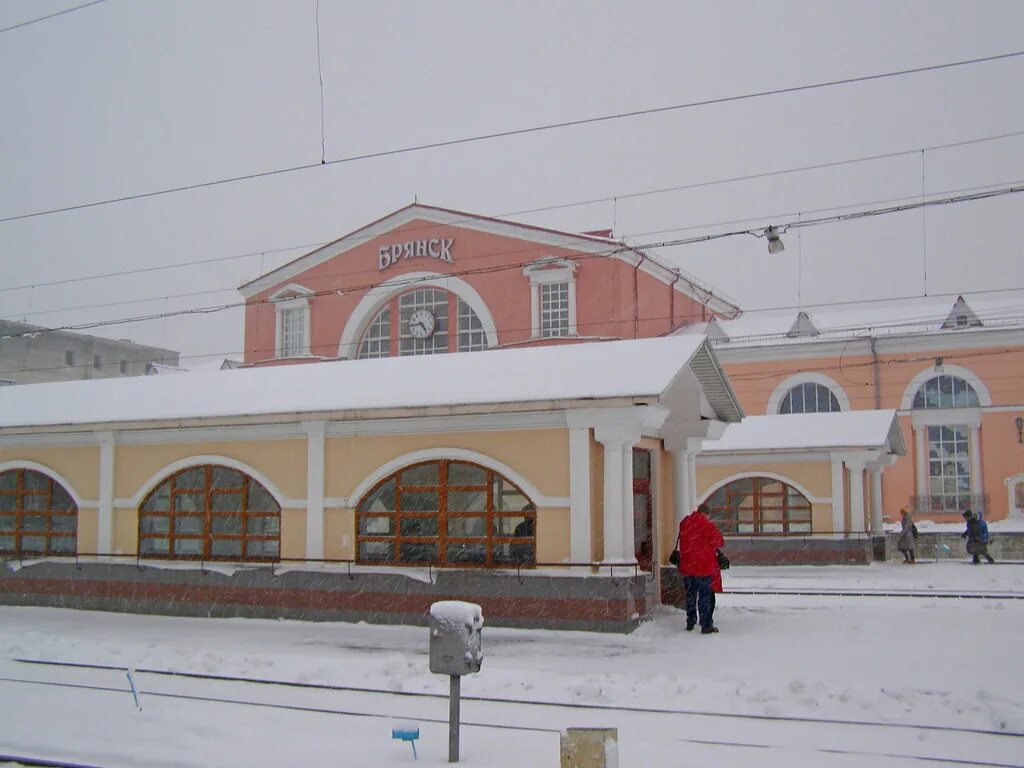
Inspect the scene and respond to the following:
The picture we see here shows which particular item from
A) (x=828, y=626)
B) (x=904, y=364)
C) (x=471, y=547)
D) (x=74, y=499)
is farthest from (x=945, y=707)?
Answer: (x=904, y=364)

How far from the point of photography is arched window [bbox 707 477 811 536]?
85.1 feet

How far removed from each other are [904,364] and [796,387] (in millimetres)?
4225

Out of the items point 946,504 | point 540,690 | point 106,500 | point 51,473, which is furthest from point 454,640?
point 946,504

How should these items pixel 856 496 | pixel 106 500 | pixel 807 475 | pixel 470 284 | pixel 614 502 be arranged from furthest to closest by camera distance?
pixel 470 284 → pixel 807 475 → pixel 856 496 → pixel 106 500 → pixel 614 502

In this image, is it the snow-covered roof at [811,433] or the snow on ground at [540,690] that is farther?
the snow-covered roof at [811,433]

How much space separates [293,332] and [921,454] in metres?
25.1

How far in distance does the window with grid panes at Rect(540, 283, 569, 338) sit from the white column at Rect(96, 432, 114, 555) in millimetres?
21600

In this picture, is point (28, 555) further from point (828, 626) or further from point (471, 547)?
point (828, 626)

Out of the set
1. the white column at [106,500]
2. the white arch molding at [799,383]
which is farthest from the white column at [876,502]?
the white column at [106,500]

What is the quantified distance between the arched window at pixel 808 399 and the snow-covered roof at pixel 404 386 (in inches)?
1021

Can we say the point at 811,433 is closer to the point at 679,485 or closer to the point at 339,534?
the point at 679,485

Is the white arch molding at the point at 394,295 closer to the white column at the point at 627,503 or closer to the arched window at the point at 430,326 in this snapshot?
the arched window at the point at 430,326

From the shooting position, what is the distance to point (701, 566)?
13.2 metres

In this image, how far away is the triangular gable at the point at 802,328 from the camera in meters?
42.5
